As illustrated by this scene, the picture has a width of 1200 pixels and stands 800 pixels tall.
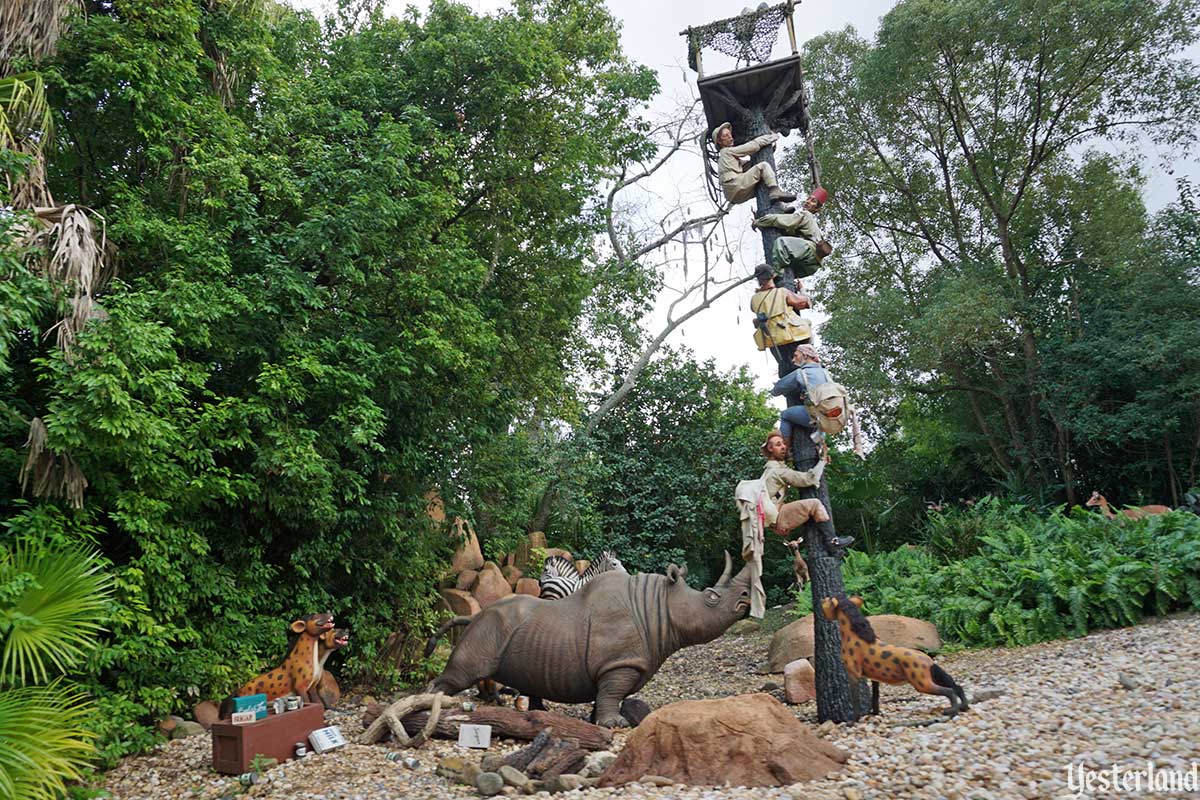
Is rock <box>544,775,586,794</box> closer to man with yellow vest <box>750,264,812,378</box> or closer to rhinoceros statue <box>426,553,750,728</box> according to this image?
rhinoceros statue <box>426,553,750,728</box>

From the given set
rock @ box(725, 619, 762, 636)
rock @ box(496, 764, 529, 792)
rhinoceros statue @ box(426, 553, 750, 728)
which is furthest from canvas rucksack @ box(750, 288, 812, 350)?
rock @ box(725, 619, 762, 636)

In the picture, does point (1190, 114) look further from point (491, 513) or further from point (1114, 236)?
point (491, 513)

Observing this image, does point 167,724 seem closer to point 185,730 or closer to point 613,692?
point 185,730

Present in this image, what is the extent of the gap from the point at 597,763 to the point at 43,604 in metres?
3.55

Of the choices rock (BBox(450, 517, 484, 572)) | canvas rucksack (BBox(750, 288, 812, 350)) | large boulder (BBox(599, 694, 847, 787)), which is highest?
canvas rucksack (BBox(750, 288, 812, 350))

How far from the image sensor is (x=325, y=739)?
5.12 m

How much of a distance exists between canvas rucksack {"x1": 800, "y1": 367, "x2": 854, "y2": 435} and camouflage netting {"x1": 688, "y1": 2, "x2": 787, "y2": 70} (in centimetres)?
322

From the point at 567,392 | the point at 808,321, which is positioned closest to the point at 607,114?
the point at 567,392

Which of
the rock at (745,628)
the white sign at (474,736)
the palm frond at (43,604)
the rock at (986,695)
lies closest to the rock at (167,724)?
the palm frond at (43,604)

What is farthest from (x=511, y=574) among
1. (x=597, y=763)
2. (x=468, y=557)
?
(x=597, y=763)

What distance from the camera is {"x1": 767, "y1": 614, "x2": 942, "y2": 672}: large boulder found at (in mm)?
7633

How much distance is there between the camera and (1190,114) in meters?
11.4

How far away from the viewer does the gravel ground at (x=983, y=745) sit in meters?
3.55

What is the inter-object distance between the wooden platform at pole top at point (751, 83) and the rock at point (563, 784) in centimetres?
555
